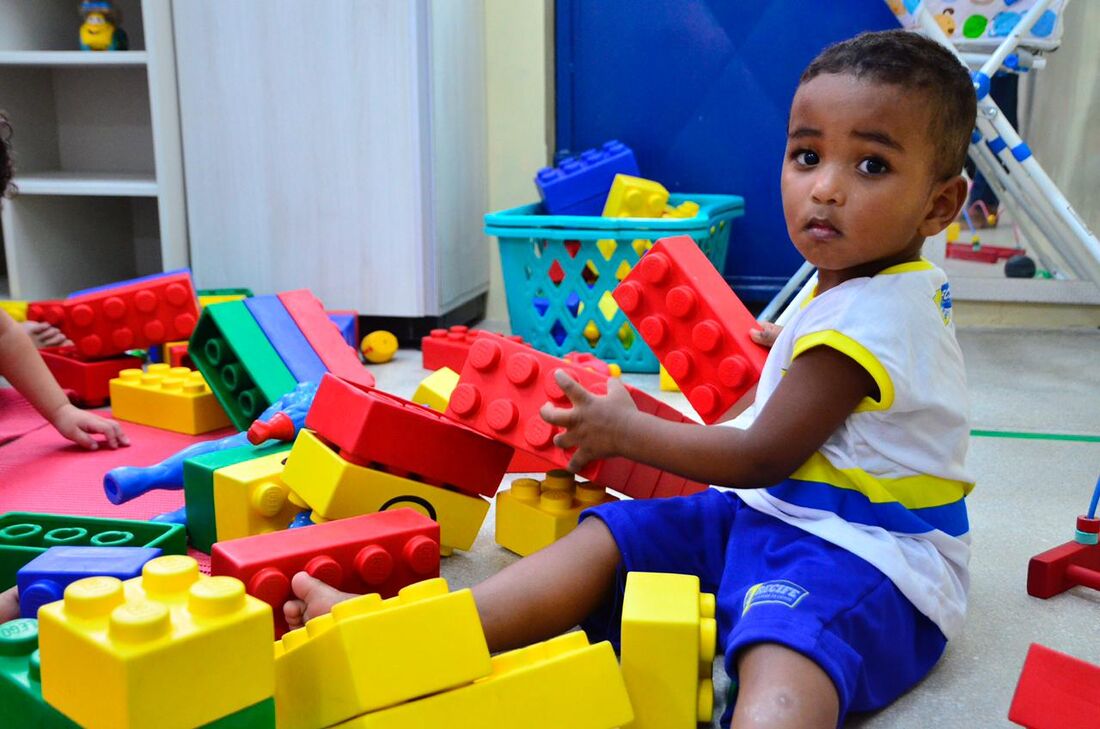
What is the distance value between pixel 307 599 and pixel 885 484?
16.1 inches

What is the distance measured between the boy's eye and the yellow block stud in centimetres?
118

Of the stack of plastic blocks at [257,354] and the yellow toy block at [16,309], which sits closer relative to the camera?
the stack of plastic blocks at [257,354]

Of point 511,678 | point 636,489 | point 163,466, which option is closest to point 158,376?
point 163,466

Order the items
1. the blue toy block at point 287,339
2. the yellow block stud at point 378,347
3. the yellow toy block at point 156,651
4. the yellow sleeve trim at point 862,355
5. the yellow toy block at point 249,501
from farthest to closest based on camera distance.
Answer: the yellow block stud at point 378,347
the blue toy block at point 287,339
the yellow toy block at point 249,501
the yellow sleeve trim at point 862,355
the yellow toy block at point 156,651

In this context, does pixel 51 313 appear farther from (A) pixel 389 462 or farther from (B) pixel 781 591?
(B) pixel 781 591

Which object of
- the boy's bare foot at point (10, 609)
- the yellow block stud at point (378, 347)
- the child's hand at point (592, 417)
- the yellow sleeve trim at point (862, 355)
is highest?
the yellow sleeve trim at point (862, 355)

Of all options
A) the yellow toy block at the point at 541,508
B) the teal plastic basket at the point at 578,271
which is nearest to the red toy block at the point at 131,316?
the teal plastic basket at the point at 578,271

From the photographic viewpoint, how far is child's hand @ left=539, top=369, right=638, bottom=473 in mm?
773

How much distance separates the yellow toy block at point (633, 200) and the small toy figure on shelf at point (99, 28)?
989mm

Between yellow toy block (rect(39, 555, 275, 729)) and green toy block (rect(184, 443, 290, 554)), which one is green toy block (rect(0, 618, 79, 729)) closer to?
yellow toy block (rect(39, 555, 275, 729))

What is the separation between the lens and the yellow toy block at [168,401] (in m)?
1.33

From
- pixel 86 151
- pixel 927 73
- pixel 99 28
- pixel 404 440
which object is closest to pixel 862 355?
pixel 927 73

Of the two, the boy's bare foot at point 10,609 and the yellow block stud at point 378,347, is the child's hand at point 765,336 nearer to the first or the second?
the boy's bare foot at point 10,609

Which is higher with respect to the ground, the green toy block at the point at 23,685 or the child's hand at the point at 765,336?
the child's hand at the point at 765,336
